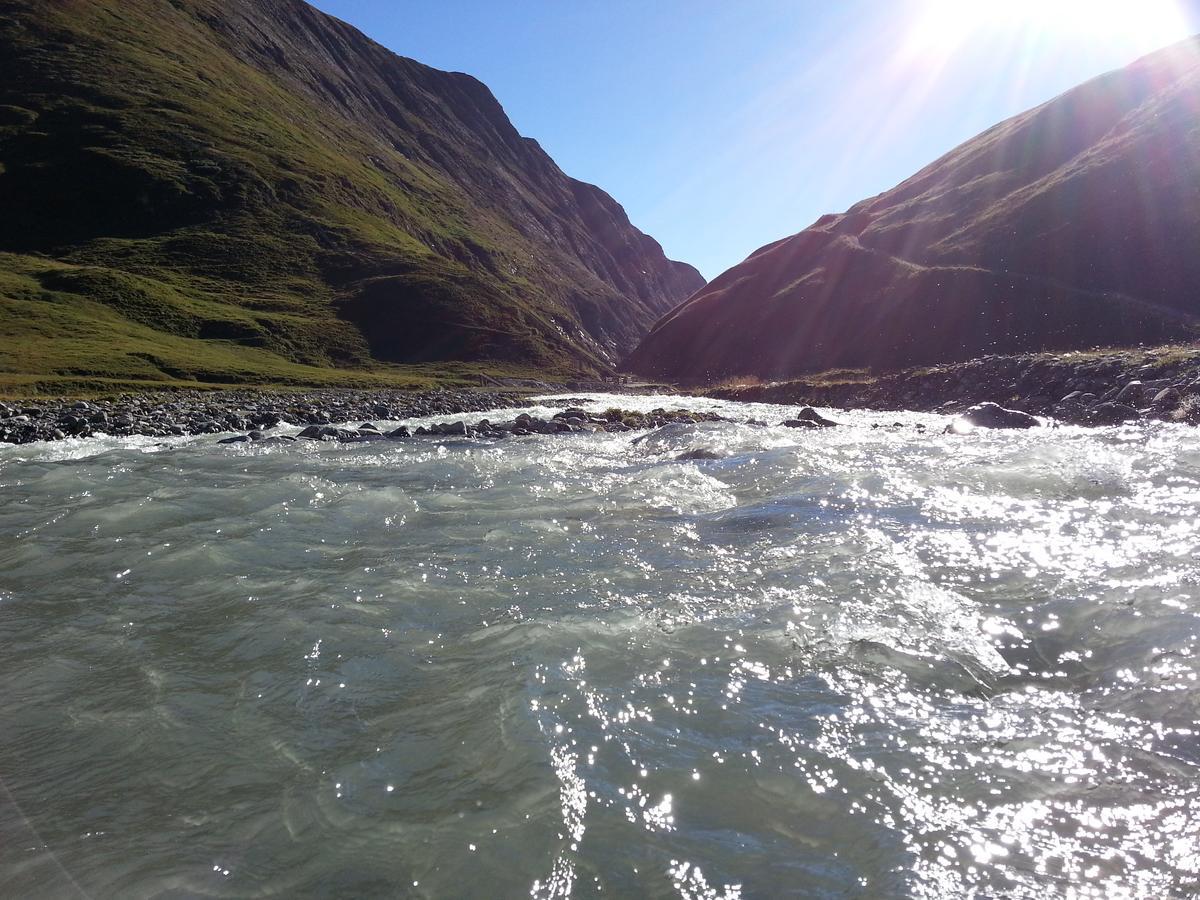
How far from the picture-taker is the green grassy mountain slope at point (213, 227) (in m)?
65.0

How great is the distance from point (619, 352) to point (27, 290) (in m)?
107

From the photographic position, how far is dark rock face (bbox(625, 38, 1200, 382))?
45344 millimetres

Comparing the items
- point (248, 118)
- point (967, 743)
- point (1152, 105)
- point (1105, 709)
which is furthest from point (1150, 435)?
point (248, 118)

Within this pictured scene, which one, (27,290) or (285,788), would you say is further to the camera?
(27,290)

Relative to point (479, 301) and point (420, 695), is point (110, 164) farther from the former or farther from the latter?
point (420, 695)

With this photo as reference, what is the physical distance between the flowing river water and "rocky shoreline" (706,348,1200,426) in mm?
14658

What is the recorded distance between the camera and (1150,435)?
18.9 m

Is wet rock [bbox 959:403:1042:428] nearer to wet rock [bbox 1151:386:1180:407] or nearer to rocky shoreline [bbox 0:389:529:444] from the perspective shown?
wet rock [bbox 1151:386:1180:407]

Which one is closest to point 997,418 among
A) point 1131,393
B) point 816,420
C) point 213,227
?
point 1131,393

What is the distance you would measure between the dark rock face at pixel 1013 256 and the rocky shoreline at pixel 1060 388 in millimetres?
12251

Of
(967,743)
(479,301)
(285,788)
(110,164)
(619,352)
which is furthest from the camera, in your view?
(619,352)

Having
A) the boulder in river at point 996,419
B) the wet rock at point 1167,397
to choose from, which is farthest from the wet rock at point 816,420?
the wet rock at point 1167,397

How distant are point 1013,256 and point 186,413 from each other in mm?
59720

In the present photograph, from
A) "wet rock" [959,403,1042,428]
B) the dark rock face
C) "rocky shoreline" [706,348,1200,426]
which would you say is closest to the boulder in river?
"wet rock" [959,403,1042,428]
